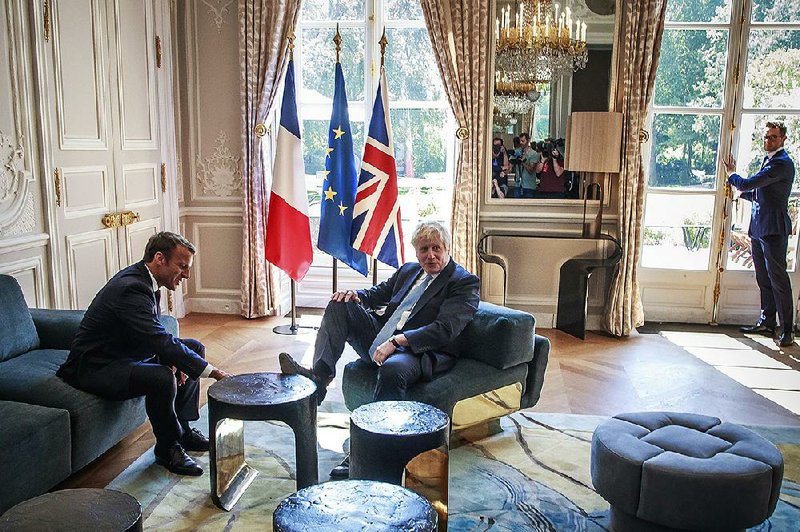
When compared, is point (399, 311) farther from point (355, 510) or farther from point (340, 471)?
point (355, 510)

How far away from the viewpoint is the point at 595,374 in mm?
4336

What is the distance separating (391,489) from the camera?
195 centimetres

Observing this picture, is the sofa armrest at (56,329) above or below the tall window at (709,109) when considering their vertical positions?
below

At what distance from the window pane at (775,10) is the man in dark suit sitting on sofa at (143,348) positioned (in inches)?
182

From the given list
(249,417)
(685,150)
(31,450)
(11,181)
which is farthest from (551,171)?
(31,450)

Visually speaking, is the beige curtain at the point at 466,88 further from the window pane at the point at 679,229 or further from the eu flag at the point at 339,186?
the window pane at the point at 679,229

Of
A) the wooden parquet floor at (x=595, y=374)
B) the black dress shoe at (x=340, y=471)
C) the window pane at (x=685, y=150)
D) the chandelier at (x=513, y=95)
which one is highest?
the chandelier at (x=513, y=95)

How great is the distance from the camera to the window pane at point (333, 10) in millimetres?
5609

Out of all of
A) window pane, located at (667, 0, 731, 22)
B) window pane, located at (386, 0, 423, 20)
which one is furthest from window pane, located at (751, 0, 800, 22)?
window pane, located at (386, 0, 423, 20)

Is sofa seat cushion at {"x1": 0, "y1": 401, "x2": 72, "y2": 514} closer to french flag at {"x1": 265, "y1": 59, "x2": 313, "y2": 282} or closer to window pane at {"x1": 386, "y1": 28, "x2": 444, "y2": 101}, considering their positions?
french flag at {"x1": 265, "y1": 59, "x2": 313, "y2": 282}

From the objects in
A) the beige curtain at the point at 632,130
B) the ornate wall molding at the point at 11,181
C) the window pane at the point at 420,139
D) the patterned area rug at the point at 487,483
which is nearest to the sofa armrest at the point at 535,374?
the patterned area rug at the point at 487,483

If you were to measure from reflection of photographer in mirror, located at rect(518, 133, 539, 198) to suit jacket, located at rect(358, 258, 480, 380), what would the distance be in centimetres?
214

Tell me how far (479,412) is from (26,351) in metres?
2.18

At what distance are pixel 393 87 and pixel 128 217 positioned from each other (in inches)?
91.6
